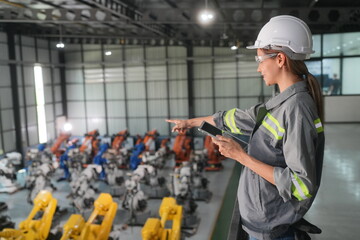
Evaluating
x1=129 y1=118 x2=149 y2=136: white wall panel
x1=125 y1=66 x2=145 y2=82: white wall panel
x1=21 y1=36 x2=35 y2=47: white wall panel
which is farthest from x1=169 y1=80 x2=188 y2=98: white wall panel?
x1=21 y1=36 x2=35 y2=47: white wall panel

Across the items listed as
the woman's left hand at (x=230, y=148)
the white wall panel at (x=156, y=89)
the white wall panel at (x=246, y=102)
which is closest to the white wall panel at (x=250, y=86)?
the white wall panel at (x=246, y=102)

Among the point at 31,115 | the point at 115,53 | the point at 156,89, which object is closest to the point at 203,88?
the point at 156,89

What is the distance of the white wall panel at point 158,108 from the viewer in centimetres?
2312

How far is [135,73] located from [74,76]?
15.2 feet

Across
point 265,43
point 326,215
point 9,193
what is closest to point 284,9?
point 326,215

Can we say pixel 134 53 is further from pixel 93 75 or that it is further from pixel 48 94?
pixel 48 94

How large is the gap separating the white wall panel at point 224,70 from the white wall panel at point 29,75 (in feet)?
38.1

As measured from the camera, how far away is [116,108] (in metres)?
23.9

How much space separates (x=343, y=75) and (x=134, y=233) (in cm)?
1240

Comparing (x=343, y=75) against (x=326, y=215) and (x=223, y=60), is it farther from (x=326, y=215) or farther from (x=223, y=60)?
(x=326, y=215)

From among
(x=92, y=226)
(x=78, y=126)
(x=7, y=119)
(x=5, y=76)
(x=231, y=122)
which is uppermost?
(x=5, y=76)

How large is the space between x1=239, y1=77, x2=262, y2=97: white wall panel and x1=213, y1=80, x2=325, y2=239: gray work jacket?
2009 centimetres

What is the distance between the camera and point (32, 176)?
12.5m

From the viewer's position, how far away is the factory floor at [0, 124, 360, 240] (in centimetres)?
374
